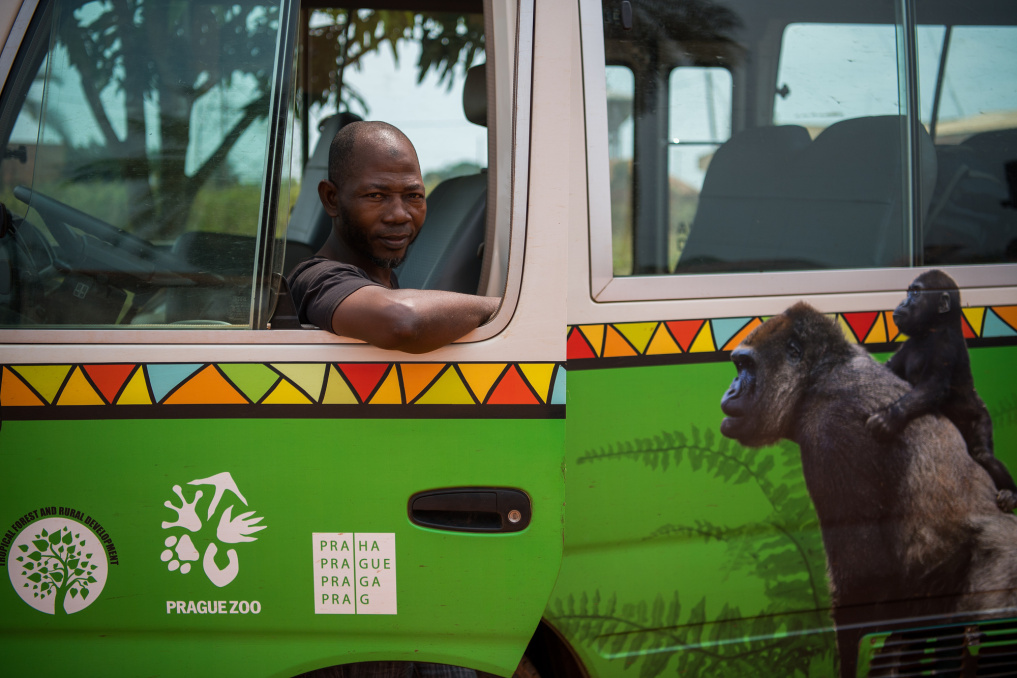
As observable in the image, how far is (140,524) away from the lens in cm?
142

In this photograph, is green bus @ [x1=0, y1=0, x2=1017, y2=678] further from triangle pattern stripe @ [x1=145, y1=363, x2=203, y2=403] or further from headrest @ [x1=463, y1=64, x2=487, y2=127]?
headrest @ [x1=463, y1=64, x2=487, y2=127]

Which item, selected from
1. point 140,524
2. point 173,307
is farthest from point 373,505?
point 173,307

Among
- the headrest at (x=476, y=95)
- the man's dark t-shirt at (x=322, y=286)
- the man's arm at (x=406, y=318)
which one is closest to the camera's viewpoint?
the man's arm at (x=406, y=318)

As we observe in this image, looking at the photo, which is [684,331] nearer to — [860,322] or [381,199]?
[860,322]

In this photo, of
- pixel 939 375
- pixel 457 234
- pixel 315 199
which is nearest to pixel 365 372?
pixel 457 234

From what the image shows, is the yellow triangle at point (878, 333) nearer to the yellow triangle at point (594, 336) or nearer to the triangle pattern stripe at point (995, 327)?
the triangle pattern stripe at point (995, 327)

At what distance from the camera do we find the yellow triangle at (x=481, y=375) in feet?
4.71

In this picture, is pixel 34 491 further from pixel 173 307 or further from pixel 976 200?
pixel 976 200

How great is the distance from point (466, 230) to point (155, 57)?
89cm

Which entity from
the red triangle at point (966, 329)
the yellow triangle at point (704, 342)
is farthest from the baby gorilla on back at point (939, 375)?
the yellow triangle at point (704, 342)

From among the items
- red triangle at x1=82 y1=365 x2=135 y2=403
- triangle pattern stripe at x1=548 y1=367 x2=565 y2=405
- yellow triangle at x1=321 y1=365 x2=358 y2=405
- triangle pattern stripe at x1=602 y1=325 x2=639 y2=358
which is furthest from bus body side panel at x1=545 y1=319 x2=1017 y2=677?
red triangle at x1=82 y1=365 x2=135 y2=403

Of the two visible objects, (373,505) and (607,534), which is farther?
(607,534)

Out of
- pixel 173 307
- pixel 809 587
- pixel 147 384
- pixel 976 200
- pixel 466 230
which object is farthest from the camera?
pixel 466 230

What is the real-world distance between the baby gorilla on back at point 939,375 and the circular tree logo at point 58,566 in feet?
5.12
